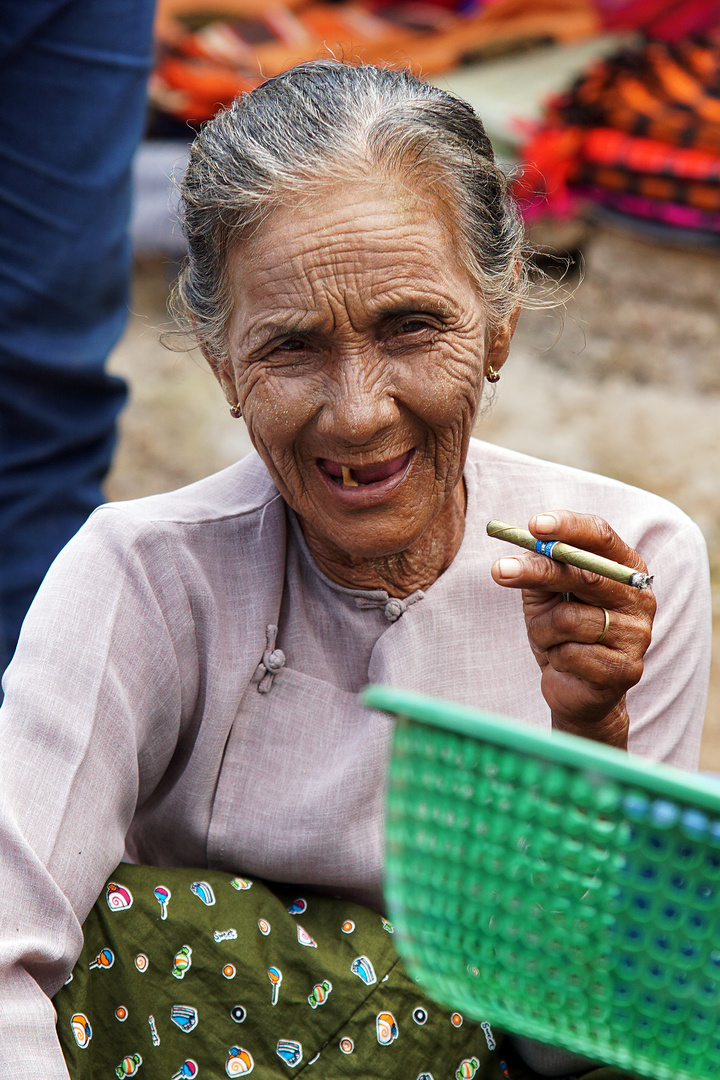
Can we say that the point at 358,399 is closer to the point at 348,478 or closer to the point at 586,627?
the point at 348,478

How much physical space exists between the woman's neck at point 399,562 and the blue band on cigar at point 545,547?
20.6 inches

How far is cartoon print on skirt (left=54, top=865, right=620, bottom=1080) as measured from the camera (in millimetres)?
1627

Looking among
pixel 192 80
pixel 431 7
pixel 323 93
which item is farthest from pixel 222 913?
pixel 431 7

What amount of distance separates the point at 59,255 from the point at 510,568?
86.0 inches

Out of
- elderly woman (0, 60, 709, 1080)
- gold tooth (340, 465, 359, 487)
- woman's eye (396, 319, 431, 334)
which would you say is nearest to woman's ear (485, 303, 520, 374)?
elderly woman (0, 60, 709, 1080)

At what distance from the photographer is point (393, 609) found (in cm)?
194

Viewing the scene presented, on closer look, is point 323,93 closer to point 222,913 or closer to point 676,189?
point 222,913

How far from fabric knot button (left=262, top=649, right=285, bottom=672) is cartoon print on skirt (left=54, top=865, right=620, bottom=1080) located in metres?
0.34

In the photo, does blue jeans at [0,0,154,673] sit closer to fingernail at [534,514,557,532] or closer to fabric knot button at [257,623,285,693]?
fabric knot button at [257,623,285,693]

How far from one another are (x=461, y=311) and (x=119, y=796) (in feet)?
2.93

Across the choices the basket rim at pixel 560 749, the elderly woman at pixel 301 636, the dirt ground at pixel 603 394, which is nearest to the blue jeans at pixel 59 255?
the dirt ground at pixel 603 394

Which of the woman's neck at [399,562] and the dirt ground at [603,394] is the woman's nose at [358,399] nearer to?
the woman's neck at [399,562]

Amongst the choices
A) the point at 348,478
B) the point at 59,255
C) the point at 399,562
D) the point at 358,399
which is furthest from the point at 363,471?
the point at 59,255

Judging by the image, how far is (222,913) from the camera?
1.70 metres
